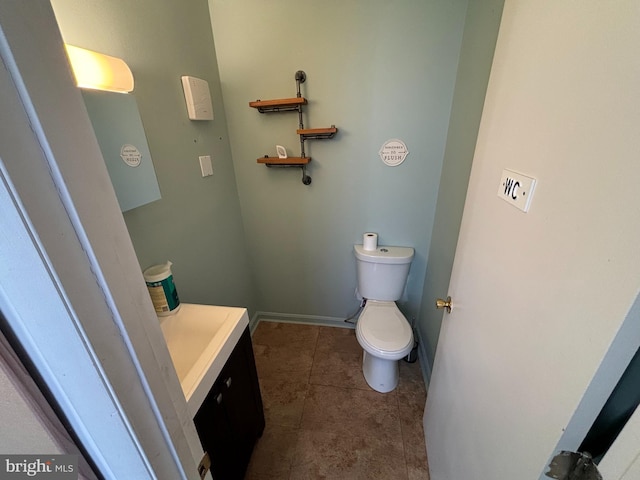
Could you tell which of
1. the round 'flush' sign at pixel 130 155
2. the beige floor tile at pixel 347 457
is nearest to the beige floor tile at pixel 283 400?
the beige floor tile at pixel 347 457

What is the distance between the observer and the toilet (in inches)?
58.0

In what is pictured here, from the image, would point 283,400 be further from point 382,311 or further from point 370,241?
point 370,241

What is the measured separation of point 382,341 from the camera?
1.43m

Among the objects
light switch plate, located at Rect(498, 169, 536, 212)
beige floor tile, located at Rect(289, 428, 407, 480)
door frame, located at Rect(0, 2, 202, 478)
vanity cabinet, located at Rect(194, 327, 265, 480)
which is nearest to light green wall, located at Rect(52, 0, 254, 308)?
vanity cabinet, located at Rect(194, 327, 265, 480)

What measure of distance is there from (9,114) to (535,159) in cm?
81

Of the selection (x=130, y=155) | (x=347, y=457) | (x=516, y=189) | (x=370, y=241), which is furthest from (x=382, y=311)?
(x=130, y=155)

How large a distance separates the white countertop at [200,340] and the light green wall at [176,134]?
0.27 metres

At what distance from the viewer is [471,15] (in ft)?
3.93

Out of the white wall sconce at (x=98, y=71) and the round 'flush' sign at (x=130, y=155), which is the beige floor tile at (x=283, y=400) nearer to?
the round 'flush' sign at (x=130, y=155)

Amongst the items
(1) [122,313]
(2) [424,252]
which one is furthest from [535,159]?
(2) [424,252]

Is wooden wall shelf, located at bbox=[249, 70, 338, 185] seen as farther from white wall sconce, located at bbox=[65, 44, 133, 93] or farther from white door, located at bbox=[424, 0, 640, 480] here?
white door, located at bbox=[424, 0, 640, 480]

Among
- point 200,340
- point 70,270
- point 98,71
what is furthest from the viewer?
point 200,340

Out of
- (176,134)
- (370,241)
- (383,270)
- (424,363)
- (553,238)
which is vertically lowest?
(424,363)

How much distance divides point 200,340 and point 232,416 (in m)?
0.33
